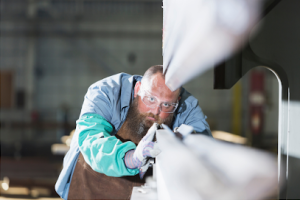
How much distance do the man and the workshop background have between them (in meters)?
3.00

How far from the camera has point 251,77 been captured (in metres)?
4.32

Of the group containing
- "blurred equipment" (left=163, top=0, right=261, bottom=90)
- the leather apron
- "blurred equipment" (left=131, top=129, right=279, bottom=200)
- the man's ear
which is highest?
"blurred equipment" (left=163, top=0, right=261, bottom=90)

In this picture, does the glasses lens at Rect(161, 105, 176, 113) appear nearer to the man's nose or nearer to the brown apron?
the man's nose

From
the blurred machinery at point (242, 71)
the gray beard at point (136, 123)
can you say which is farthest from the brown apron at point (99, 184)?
the blurred machinery at point (242, 71)

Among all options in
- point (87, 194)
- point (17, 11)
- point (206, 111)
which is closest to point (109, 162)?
point (87, 194)

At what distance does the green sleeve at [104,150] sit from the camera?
97 centimetres

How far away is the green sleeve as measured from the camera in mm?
975

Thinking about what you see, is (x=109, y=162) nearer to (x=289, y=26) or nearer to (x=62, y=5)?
(x=289, y=26)

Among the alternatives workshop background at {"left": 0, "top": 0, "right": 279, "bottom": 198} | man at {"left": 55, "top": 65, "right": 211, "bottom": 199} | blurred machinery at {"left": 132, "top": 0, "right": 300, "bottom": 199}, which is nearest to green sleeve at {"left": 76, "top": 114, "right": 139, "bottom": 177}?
man at {"left": 55, "top": 65, "right": 211, "bottom": 199}

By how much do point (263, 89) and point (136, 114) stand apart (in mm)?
3544

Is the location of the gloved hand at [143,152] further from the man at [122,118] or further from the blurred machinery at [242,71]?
the blurred machinery at [242,71]

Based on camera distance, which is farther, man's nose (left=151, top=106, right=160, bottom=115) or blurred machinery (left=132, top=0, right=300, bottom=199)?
man's nose (left=151, top=106, right=160, bottom=115)

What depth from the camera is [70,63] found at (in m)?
4.34

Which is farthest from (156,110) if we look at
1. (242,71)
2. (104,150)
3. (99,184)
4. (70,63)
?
(70,63)
